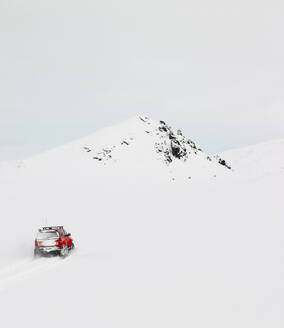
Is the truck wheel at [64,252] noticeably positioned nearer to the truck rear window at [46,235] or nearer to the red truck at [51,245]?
the red truck at [51,245]

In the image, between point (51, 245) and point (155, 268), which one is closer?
point (155, 268)

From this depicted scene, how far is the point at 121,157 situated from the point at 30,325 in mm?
59003

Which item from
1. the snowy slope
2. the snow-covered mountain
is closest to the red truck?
the snow-covered mountain

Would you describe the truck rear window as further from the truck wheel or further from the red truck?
the truck wheel

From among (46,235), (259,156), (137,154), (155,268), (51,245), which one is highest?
(259,156)

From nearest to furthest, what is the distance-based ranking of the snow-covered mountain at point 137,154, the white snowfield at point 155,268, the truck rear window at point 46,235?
the white snowfield at point 155,268
the truck rear window at point 46,235
the snow-covered mountain at point 137,154

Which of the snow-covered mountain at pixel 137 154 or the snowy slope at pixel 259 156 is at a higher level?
the snowy slope at pixel 259 156

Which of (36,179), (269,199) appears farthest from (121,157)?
(269,199)

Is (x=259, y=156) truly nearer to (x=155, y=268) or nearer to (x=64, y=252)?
(x=64, y=252)

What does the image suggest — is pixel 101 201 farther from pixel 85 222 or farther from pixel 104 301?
pixel 104 301

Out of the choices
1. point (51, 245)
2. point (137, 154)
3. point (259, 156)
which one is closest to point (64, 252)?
point (51, 245)

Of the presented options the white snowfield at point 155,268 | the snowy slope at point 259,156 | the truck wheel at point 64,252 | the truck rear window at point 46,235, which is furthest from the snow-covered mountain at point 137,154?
the truck wheel at point 64,252

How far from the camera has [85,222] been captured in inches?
861

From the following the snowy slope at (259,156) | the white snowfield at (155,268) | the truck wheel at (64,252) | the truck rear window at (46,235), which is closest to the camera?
the white snowfield at (155,268)
